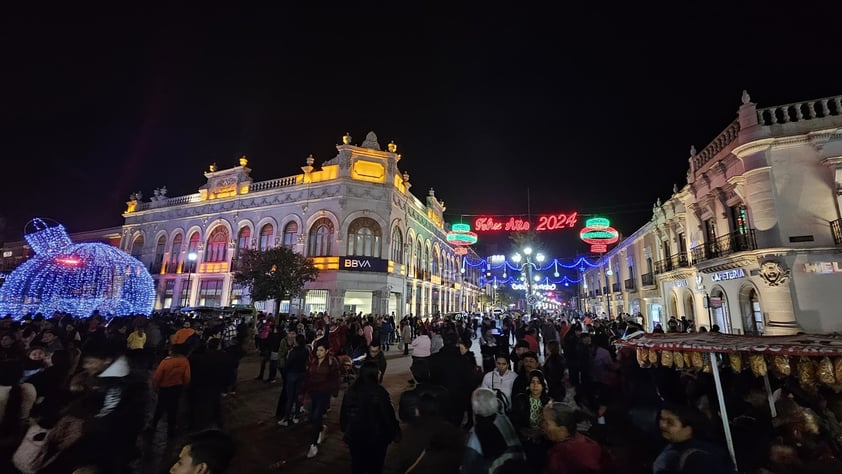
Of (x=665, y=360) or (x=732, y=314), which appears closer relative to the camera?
(x=665, y=360)

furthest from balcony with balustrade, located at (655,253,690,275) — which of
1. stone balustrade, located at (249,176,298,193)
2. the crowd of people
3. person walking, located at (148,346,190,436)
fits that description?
stone balustrade, located at (249,176,298,193)

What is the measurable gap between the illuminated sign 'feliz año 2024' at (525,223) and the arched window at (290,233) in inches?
647

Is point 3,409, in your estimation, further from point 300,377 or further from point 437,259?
point 437,259

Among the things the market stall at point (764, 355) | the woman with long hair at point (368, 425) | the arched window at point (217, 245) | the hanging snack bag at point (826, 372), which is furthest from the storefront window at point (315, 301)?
the hanging snack bag at point (826, 372)

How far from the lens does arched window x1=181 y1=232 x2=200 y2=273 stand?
32.0 meters

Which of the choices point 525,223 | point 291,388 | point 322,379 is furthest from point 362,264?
point 322,379

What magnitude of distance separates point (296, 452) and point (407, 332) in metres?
11.7

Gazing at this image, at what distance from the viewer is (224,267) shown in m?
30.7

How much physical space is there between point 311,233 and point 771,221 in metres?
26.2

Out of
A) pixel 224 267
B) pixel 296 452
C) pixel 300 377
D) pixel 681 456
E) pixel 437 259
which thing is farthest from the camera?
pixel 437 259

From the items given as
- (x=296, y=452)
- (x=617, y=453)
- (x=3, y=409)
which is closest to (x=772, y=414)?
(x=617, y=453)

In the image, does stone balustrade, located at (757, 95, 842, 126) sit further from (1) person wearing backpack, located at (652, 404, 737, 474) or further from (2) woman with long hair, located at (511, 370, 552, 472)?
(1) person wearing backpack, located at (652, 404, 737, 474)

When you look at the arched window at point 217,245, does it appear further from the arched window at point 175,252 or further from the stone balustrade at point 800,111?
the stone balustrade at point 800,111

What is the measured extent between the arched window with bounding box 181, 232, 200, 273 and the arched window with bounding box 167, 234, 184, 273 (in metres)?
1.01
